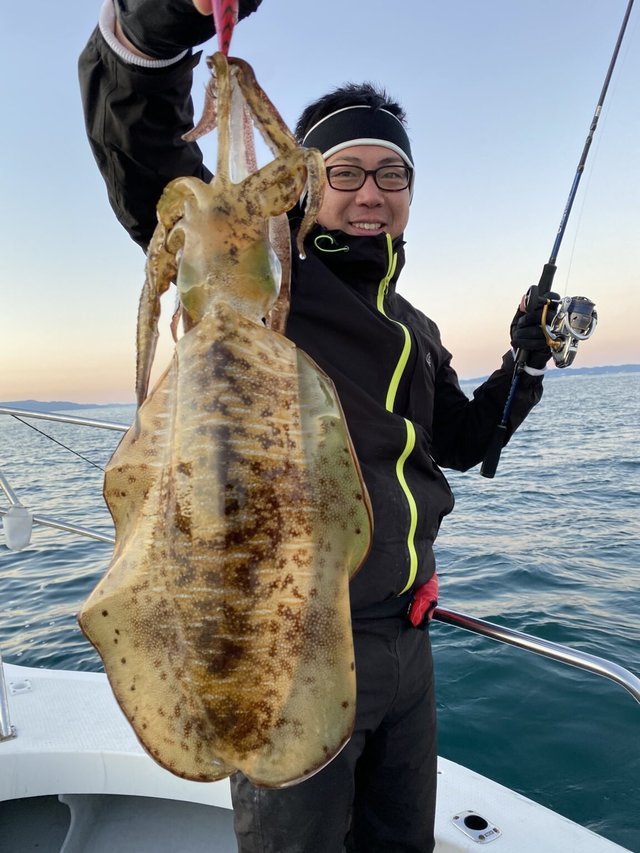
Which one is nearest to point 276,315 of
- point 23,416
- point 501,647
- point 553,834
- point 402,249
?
point 402,249

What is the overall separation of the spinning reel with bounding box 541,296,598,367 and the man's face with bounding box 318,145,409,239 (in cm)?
114

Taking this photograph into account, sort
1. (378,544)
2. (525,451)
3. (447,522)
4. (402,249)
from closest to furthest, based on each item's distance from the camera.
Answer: (378,544) < (402,249) < (447,522) < (525,451)

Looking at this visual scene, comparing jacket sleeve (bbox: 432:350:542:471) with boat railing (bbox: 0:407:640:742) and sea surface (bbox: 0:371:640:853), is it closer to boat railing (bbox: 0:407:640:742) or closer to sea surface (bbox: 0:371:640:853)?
boat railing (bbox: 0:407:640:742)

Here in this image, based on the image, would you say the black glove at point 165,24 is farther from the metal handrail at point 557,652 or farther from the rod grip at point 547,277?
the rod grip at point 547,277

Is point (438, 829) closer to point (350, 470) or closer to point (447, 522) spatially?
point (350, 470)

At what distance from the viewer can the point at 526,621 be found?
295 inches

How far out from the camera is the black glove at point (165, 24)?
1305mm

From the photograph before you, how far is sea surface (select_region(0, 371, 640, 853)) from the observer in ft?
15.8

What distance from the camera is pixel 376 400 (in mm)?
2191

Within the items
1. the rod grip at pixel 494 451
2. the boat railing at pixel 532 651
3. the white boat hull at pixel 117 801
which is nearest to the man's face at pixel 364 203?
the rod grip at pixel 494 451

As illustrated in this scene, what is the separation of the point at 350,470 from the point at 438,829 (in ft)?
8.31

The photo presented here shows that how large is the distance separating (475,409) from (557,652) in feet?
3.91

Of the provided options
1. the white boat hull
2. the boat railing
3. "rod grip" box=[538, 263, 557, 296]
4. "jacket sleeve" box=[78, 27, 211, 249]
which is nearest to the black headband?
"jacket sleeve" box=[78, 27, 211, 249]

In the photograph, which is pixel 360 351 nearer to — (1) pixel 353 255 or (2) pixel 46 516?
(1) pixel 353 255
